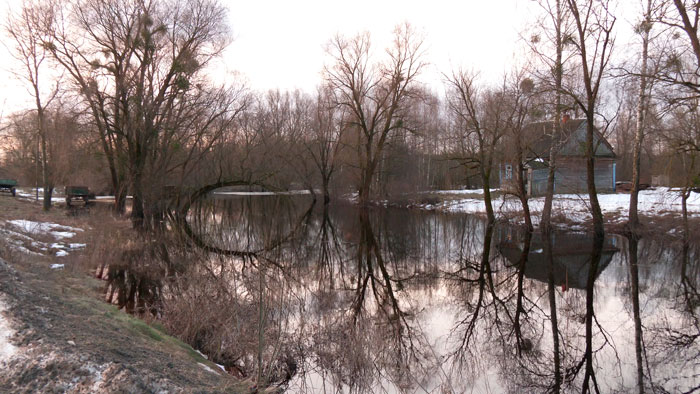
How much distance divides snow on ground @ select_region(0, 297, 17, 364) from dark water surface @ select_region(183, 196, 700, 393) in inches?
92.5

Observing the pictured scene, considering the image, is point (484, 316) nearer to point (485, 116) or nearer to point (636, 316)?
point (636, 316)

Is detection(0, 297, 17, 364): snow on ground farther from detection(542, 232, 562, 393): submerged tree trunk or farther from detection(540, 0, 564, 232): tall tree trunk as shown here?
detection(540, 0, 564, 232): tall tree trunk

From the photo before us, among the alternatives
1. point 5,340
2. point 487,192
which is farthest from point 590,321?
point 487,192

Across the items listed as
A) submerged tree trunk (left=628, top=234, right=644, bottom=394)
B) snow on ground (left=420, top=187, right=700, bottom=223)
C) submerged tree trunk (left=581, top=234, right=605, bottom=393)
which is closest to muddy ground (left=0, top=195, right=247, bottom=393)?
submerged tree trunk (left=581, top=234, right=605, bottom=393)

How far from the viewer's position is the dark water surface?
5633 mm

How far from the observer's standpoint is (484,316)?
809 centimetres

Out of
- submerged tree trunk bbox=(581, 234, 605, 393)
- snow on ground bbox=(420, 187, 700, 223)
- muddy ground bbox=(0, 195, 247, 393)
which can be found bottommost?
submerged tree trunk bbox=(581, 234, 605, 393)

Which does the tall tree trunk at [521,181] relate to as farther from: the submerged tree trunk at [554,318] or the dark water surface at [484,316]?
the submerged tree trunk at [554,318]

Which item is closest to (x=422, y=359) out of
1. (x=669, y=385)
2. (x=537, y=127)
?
(x=669, y=385)

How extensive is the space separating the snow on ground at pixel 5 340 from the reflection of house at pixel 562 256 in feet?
35.0

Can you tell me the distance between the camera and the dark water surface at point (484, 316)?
222 inches

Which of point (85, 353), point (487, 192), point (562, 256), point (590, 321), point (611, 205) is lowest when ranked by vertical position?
point (590, 321)

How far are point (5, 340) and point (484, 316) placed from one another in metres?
7.27

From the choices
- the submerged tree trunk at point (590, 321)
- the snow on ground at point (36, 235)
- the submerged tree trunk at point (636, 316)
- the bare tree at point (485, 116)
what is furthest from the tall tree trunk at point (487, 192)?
the snow on ground at point (36, 235)
